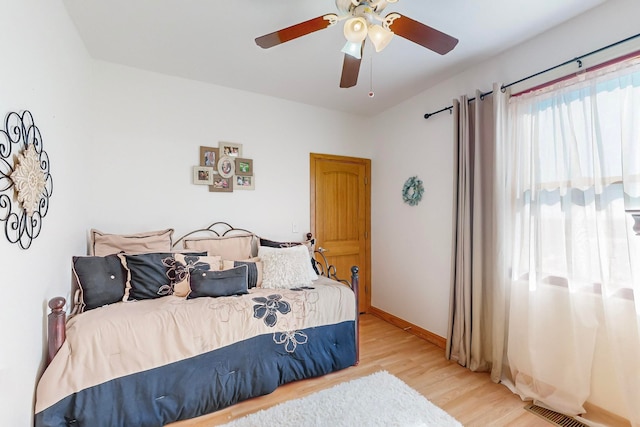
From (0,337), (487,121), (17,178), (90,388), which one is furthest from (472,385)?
(17,178)

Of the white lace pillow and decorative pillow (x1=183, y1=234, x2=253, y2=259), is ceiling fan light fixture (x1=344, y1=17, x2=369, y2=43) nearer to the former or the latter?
the white lace pillow

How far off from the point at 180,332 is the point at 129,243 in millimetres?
1043

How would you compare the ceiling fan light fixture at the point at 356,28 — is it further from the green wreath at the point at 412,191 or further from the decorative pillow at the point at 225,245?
the decorative pillow at the point at 225,245

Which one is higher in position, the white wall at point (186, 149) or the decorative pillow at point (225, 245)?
the white wall at point (186, 149)

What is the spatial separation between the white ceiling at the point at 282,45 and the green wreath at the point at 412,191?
1.00 m

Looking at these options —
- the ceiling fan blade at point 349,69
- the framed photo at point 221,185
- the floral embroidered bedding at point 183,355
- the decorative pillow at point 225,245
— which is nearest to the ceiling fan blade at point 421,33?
the ceiling fan blade at point 349,69

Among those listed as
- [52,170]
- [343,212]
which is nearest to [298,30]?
[52,170]

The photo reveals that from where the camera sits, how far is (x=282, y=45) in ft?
7.66

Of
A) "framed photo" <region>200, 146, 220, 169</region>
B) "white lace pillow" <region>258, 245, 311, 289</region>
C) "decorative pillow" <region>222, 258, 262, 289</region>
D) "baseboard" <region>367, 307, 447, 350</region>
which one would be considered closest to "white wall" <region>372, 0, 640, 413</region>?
"baseboard" <region>367, 307, 447, 350</region>

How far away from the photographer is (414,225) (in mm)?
3344

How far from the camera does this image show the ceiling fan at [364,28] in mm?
1516

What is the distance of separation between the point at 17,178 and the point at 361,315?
3.58 metres

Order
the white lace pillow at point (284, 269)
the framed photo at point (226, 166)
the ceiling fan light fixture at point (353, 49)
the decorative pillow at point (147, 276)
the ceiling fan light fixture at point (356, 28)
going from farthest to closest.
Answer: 1. the framed photo at point (226, 166)
2. the white lace pillow at point (284, 269)
3. the decorative pillow at point (147, 276)
4. the ceiling fan light fixture at point (353, 49)
5. the ceiling fan light fixture at point (356, 28)

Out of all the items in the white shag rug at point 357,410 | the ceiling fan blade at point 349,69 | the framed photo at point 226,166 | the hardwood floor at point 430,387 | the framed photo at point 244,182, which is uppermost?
the ceiling fan blade at point 349,69
